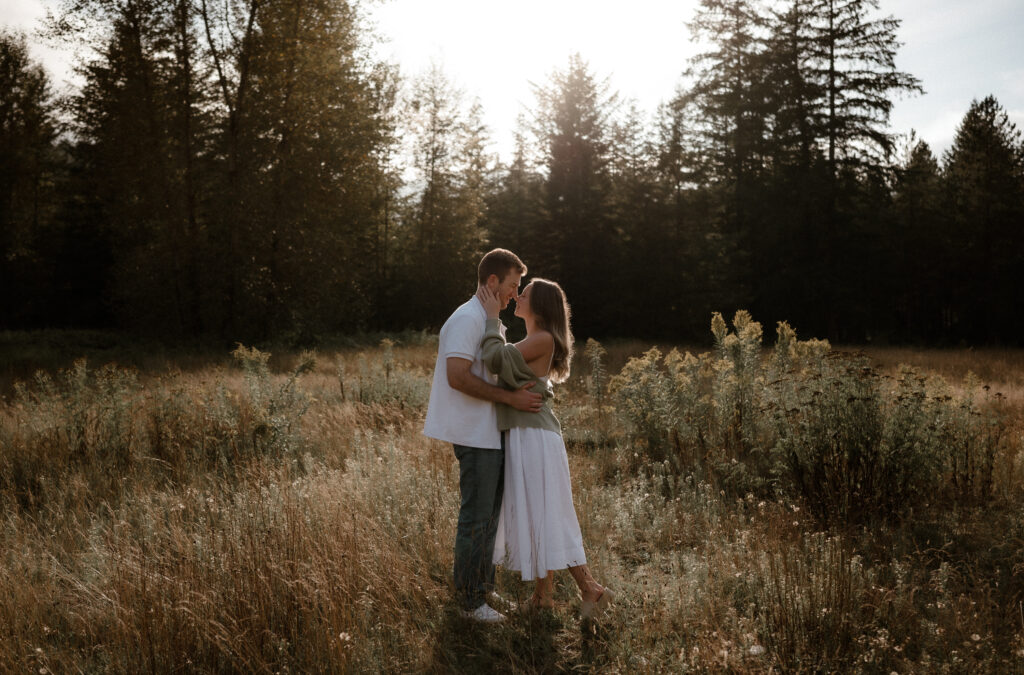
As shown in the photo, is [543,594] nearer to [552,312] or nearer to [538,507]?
[538,507]

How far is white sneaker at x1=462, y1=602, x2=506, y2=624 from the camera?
3533mm

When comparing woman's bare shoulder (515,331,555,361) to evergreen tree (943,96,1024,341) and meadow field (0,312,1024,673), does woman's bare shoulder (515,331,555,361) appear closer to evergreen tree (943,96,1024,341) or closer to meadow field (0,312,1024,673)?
meadow field (0,312,1024,673)

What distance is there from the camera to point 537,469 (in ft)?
11.8

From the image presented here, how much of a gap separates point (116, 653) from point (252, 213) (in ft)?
56.5

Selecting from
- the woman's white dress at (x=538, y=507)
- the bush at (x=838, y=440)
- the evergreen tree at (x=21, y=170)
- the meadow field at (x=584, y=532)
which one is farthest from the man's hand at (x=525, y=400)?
the evergreen tree at (x=21, y=170)

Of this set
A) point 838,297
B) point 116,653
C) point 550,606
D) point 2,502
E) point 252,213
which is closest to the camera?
point 116,653

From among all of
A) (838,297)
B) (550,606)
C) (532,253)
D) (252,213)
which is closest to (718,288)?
(838,297)

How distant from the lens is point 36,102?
28.2m

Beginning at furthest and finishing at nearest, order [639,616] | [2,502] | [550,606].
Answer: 1. [2,502]
2. [550,606]
3. [639,616]

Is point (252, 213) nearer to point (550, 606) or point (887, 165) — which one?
point (550, 606)

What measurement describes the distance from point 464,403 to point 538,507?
687mm

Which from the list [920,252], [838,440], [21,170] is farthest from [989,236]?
[21,170]

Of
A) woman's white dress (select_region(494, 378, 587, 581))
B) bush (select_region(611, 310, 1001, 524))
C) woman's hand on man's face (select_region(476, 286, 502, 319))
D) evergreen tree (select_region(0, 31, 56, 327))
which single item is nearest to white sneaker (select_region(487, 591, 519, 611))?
woman's white dress (select_region(494, 378, 587, 581))

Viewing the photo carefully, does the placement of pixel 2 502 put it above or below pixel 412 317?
below
